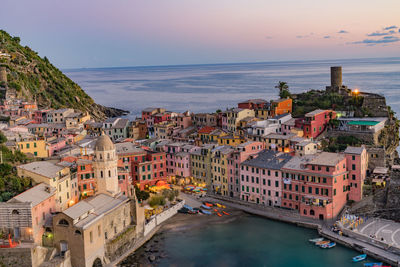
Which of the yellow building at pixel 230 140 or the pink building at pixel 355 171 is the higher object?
the yellow building at pixel 230 140

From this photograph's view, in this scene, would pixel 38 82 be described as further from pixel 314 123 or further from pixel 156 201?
pixel 314 123

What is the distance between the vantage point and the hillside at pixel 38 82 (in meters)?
96.6

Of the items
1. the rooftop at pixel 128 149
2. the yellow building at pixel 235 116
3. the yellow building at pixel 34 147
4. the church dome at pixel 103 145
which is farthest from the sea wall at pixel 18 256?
the yellow building at pixel 235 116

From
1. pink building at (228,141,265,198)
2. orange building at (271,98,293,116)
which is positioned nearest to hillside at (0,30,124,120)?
orange building at (271,98,293,116)

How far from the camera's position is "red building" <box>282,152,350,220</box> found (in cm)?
4294

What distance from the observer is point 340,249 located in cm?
3834

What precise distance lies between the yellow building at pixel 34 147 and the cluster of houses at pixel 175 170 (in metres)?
0.11

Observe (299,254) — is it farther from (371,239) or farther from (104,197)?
(104,197)

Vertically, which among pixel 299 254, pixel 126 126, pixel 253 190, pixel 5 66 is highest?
pixel 5 66

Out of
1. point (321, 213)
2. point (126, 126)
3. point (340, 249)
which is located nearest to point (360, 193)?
point (321, 213)

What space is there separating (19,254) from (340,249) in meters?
26.6

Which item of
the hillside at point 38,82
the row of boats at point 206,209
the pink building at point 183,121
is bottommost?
the row of boats at point 206,209

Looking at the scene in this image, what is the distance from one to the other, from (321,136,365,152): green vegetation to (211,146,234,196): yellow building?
1339 centimetres

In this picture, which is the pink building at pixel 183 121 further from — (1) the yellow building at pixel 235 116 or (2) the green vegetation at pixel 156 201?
(2) the green vegetation at pixel 156 201
